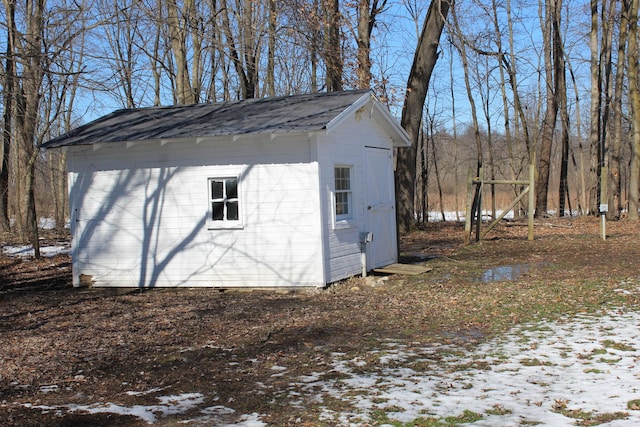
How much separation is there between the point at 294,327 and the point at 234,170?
13.4 feet

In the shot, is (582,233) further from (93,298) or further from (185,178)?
(93,298)

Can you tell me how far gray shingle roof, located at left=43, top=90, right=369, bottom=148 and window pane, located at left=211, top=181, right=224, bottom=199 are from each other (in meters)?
1.00

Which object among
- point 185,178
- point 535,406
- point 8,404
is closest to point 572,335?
point 535,406

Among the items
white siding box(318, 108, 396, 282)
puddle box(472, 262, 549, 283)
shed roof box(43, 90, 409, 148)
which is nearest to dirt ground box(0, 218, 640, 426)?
puddle box(472, 262, 549, 283)

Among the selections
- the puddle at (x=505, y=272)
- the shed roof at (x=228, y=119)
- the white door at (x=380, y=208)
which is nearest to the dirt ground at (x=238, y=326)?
the puddle at (x=505, y=272)

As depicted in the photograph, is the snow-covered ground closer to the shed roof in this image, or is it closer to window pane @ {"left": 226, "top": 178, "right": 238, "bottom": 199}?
the shed roof

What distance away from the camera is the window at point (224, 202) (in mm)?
11492

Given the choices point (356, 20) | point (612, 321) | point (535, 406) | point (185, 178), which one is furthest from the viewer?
point (356, 20)

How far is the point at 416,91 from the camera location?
20016 millimetres

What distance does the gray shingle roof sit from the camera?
36.1ft

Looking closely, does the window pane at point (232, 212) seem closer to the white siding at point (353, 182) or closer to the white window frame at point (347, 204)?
the white siding at point (353, 182)

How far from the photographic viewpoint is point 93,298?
11.1 metres

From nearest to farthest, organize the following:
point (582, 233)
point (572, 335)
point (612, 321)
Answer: point (572, 335), point (612, 321), point (582, 233)

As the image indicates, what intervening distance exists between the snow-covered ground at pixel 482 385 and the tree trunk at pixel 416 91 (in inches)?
503
